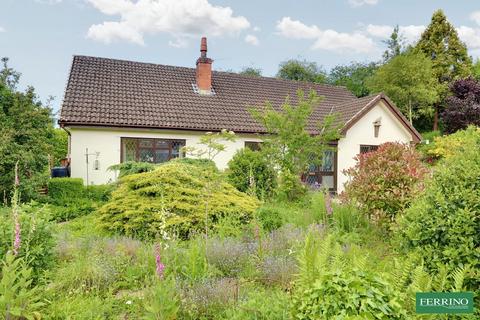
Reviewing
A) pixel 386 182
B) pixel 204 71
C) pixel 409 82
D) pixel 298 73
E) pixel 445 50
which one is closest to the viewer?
pixel 386 182

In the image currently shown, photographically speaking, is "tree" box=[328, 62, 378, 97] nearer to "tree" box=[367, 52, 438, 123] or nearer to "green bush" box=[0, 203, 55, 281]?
"tree" box=[367, 52, 438, 123]

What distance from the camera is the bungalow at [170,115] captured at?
1395cm

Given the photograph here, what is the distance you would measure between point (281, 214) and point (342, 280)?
15.5 feet

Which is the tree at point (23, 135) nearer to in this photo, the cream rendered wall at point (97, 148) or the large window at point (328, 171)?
the cream rendered wall at point (97, 148)

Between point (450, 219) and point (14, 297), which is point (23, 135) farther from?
point (450, 219)

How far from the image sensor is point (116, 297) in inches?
150

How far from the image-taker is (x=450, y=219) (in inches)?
127

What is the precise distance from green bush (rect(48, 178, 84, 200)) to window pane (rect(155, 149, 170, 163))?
12.3ft

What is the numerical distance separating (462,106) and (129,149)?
2132cm

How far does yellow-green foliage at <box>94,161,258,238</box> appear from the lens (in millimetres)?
6488

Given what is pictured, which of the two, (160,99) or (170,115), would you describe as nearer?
(170,115)

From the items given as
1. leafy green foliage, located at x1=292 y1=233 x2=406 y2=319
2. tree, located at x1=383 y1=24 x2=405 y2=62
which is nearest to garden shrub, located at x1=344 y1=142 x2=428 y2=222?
leafy green foliage, located at x1=292 y1=233 x2=406 y2=319

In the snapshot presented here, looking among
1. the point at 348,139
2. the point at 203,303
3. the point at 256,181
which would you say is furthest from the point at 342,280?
the point at 348,139

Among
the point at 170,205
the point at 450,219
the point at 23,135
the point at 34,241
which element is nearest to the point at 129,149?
the point at 23,135
